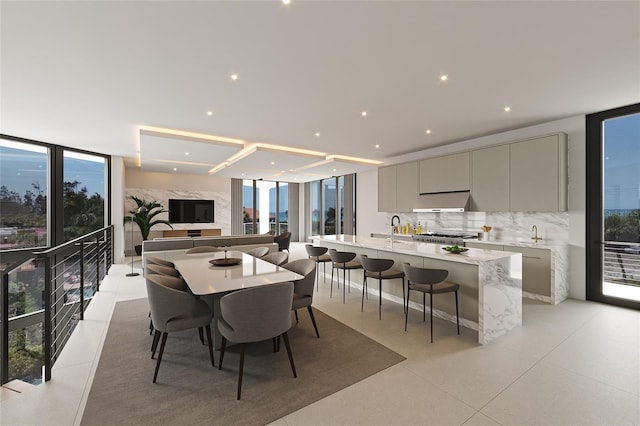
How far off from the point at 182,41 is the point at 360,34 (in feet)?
4.96

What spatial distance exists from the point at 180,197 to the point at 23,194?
4.40 metres

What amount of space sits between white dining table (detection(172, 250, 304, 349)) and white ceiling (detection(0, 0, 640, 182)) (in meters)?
2.06

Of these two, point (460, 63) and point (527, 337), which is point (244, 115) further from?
point (527, 337)

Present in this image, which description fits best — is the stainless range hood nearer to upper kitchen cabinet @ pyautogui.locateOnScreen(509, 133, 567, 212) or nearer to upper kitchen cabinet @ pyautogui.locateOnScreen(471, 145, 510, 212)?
upper kitchen cabinet @ pyautogui.locateOnScreen(471, 145, 510, 212)

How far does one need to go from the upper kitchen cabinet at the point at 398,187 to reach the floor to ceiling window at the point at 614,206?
2966 mm

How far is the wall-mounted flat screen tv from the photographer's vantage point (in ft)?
31.0

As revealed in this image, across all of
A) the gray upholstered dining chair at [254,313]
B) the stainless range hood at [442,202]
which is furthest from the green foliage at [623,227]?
the gray upholstered dining chair at [254,313]

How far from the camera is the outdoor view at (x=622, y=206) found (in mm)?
4004

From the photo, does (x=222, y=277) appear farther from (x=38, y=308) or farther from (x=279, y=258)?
(x=38, y=308)

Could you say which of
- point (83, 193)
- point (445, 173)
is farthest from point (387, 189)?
point (83, 193)

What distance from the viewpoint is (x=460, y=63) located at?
112 inches

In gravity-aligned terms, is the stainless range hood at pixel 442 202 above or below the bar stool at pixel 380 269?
above

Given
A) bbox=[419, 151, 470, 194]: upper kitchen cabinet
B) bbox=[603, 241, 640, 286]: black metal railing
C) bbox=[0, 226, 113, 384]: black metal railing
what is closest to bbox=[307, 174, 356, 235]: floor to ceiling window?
bbox=[419, 151, 470, 194]: upper kitchen cabinet

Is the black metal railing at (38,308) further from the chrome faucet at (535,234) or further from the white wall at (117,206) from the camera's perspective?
the chrome faucet at (535,234)
